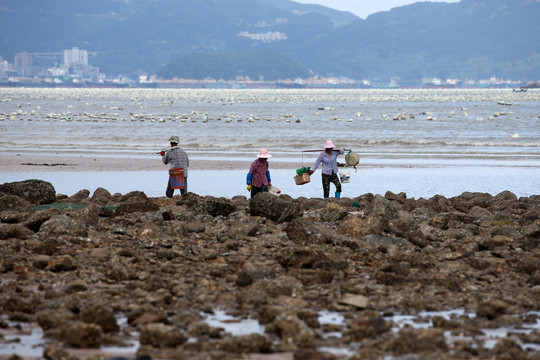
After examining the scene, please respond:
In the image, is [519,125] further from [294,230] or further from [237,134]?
[294,230]

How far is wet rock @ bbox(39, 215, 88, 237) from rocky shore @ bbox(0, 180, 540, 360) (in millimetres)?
18

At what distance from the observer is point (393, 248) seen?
1106cm

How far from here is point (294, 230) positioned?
38.7ft

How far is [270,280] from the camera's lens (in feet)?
28.9

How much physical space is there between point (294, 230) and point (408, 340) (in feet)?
16.9

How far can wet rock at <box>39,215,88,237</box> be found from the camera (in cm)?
1159

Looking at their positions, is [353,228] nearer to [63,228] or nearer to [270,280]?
[270,280]

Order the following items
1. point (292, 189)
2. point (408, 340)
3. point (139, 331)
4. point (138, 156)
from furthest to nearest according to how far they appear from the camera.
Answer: point (138, 156) < point (292, 189) < point (139, 331) < point (408, 340)

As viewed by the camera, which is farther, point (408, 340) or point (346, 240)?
point (346, 240)

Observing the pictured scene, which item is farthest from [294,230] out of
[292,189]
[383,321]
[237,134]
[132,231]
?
[237,134]

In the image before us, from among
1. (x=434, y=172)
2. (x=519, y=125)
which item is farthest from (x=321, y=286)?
(x=519, y=125)

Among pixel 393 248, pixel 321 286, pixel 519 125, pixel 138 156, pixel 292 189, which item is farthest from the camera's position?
pixel 519 125

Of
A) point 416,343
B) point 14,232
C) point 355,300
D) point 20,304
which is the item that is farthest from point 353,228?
point 20,304

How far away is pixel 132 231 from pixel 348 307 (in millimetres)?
5057
